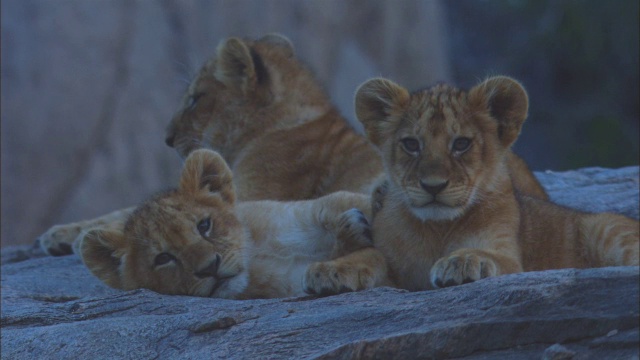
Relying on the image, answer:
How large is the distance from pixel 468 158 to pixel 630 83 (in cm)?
800

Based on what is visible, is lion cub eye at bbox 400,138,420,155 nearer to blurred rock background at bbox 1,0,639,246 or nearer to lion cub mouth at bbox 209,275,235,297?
lion cub mouth at bbox 209,275,235,297

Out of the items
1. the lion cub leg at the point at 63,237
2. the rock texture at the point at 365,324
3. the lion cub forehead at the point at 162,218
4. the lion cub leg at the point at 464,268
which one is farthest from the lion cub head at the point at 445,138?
the lion cub leg at the point at 63,237

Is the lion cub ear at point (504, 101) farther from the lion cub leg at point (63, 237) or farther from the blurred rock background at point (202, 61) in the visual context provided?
the blurred rock background at point (202, 61)

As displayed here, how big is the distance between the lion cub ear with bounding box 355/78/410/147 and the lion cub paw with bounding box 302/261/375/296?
0.69 m

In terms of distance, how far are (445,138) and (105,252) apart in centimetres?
162

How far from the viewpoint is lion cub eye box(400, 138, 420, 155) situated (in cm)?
422

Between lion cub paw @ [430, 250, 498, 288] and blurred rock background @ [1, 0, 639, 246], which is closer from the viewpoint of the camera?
lion cub paw @ [430, 250, 498, 288]

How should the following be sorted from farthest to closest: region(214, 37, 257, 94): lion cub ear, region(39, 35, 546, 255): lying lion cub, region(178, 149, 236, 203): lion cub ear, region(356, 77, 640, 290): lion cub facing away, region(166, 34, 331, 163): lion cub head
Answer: region(166, 34, 331, 163): lion cub head, region(214, 37, 257, 94): lion cub ear, region(39, 35, 546, 255): lying lion cub, region(178, 149, 236, 203): lion cub ear, region(356, 77, 640, 290): lion cub facing away

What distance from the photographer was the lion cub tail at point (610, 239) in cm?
461

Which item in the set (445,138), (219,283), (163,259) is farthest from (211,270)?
(445,138)

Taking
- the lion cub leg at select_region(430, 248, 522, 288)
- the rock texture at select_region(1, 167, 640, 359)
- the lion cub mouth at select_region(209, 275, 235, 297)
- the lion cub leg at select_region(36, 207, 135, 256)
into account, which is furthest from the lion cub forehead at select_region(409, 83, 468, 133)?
the lion cub leg at select_region(36, 207, 135, 256)

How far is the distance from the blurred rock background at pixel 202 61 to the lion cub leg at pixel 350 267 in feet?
14.5

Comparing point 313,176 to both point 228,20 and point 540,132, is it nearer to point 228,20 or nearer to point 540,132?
point 228,20

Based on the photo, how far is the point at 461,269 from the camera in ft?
12.4
